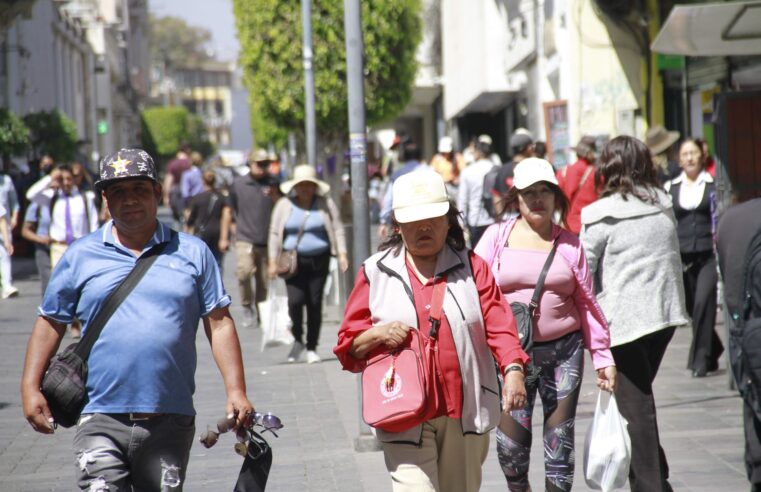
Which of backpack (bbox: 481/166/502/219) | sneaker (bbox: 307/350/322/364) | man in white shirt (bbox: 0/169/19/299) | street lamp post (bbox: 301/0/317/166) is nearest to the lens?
sneaker (bbox: 307/350/322/364)

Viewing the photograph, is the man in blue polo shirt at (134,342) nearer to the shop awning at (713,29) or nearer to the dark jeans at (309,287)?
the shop awning at (713,29)

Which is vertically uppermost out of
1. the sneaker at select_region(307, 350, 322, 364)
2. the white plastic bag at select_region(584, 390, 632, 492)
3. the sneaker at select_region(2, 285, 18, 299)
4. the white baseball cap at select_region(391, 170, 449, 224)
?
the white baseball cap at select_region(391, 170, 449, 224)

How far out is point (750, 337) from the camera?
4.51 metres

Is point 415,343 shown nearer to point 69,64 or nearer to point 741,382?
point 741,382

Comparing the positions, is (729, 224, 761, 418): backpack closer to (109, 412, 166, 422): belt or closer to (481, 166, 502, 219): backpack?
(109, 412, 166, 422): belt

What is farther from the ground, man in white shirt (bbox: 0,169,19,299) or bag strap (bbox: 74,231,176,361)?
bag strap (bbox: 74,231,176,361)

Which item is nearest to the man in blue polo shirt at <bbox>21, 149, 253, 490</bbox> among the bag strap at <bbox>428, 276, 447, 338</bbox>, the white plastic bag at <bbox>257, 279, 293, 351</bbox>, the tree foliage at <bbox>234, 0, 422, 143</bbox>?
the bag strap at <bbox>428, 276, 447, 338</bbox>

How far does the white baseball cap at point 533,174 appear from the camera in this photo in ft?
19.9

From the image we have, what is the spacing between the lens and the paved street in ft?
24.1

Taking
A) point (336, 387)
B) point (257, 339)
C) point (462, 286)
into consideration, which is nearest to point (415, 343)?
point (462, 286)

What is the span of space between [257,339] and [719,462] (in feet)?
23.9

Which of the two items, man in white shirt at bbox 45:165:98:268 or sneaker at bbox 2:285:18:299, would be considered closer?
man in white shirt at bbox 45:165:98:268

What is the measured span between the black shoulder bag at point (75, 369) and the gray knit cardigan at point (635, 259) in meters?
2.76

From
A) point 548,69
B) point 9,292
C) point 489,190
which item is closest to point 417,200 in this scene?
point 489,190
